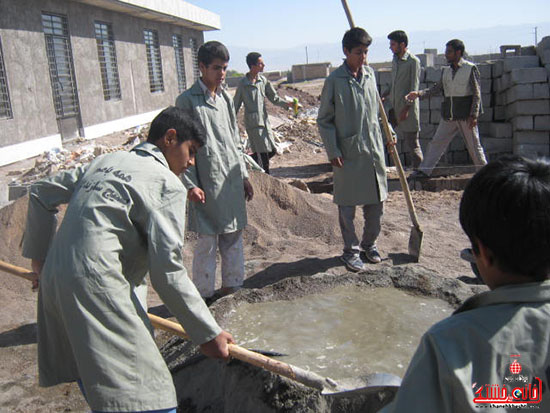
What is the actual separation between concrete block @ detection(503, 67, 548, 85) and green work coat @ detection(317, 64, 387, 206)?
15.2ft

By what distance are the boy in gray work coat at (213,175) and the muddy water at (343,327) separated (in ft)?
2.29

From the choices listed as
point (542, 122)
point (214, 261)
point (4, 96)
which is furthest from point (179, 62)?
point (214, 261)

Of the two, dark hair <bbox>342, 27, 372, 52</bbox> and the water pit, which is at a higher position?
dark hair <bbox>342, 27, 372, 52</bbox>

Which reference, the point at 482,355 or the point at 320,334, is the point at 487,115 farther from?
the point at 482,355

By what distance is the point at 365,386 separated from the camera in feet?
6.90

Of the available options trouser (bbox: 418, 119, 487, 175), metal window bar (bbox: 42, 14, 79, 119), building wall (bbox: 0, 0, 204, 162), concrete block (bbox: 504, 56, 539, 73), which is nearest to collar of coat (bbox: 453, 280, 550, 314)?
trouser (bbox: 418, 119, 487, 175)

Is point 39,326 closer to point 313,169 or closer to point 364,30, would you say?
point 364,30

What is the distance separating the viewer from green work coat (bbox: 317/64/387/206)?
4.30m

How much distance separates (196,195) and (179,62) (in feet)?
54.5

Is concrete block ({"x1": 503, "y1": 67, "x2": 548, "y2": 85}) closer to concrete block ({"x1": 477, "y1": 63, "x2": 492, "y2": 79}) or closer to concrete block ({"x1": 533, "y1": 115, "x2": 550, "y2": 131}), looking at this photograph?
concrete block ({"x1": 533, "y1": 115, "x2": 550, "y2": 131})

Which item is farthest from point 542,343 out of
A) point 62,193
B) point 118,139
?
point 118,139

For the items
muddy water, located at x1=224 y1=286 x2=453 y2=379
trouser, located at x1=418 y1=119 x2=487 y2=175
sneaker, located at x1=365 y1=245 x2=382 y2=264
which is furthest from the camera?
trouser, located at x1=418 y1=119 x2=487 y2=175

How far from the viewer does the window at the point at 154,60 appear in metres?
16.4

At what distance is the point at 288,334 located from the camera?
2920 millimetres
